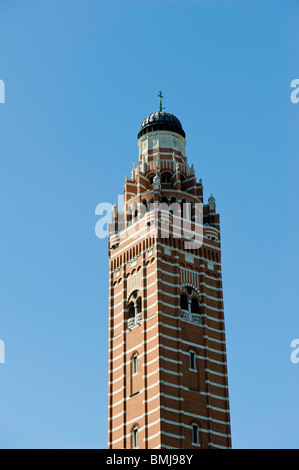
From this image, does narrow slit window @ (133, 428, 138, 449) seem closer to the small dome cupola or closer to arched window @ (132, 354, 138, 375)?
arched window @ (132, 354, 138, 375)

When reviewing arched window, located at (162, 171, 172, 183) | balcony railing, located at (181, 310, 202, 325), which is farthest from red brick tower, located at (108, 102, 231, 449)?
balcony railing, located at (181, 310, 202, 325)

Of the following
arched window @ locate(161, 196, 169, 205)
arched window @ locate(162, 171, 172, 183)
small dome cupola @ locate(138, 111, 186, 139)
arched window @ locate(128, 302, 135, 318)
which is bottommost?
arched window @ locate(128, 302, 135, 318)

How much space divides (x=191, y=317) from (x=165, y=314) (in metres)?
3.15

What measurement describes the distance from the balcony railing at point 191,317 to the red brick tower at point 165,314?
0.11 metres

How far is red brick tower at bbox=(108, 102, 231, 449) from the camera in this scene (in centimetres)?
8281

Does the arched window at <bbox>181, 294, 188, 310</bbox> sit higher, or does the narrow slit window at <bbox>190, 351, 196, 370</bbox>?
the arched window at <bbox>181, 294, 188, 310</bbox>

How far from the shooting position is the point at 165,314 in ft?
282

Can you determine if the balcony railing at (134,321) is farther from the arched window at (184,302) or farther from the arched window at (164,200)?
the arched window at (164,200)

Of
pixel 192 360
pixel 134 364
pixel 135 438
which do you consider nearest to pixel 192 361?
pixel 192 360

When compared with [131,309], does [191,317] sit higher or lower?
lower

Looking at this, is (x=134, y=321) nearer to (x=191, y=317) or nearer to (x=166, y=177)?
(x=191, y=317)

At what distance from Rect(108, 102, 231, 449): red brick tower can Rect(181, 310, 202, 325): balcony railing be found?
0.11 metres

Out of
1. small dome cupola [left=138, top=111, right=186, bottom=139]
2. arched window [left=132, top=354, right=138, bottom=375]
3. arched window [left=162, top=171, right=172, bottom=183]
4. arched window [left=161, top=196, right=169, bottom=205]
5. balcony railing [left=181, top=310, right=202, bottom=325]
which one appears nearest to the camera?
arched window [left=132, top=354, right=138, bottom=375]
